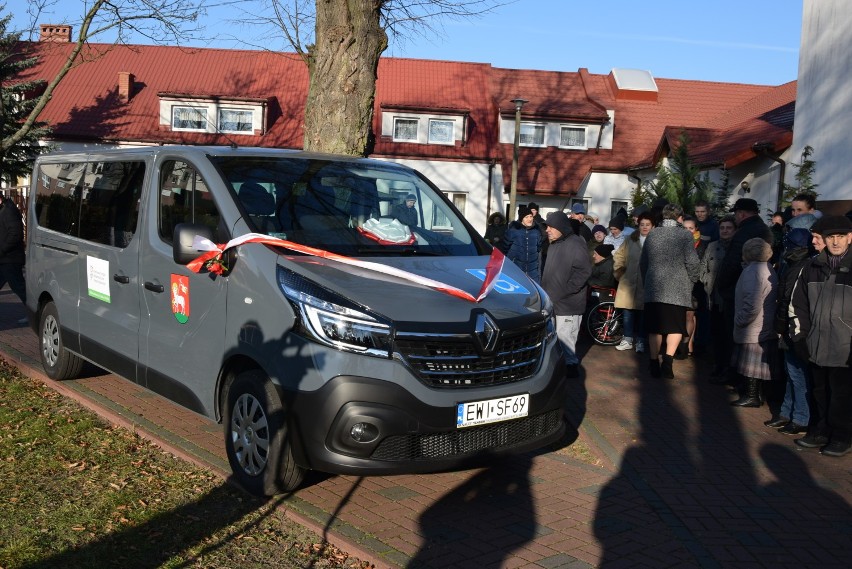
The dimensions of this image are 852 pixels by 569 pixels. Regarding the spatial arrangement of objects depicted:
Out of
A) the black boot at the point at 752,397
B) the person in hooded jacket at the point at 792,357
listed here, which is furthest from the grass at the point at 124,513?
the black boot at the point at 752,397

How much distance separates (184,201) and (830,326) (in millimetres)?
4837

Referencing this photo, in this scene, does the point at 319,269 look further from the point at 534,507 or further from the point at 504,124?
the point at 504,124

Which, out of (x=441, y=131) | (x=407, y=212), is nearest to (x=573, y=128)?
(x=441, y=131)

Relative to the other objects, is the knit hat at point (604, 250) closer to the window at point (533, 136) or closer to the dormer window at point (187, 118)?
the window at point (533, 136)

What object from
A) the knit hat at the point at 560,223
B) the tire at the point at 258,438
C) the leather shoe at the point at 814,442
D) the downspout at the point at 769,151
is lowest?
the leather shoe at the point at 814,442

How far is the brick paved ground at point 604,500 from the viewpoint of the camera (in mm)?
4992

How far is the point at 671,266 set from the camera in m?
9.95

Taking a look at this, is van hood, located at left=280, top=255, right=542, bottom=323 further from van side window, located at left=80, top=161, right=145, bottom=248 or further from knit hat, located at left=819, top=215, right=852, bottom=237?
knit hat, located at left=819, top=215, right=852, bottom=237

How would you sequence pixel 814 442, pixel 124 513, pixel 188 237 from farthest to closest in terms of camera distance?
pixel 814 442 < pixel 188 237 < pixel 124 513

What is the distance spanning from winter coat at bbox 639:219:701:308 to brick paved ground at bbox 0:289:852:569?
5.86 ft

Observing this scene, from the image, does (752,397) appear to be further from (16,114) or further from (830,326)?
(16,114)

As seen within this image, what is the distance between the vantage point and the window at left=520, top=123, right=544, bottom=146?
37688mm

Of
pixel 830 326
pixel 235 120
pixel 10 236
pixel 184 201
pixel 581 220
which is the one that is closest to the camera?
pixel 184 201

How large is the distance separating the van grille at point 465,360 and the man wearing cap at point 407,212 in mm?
1281
